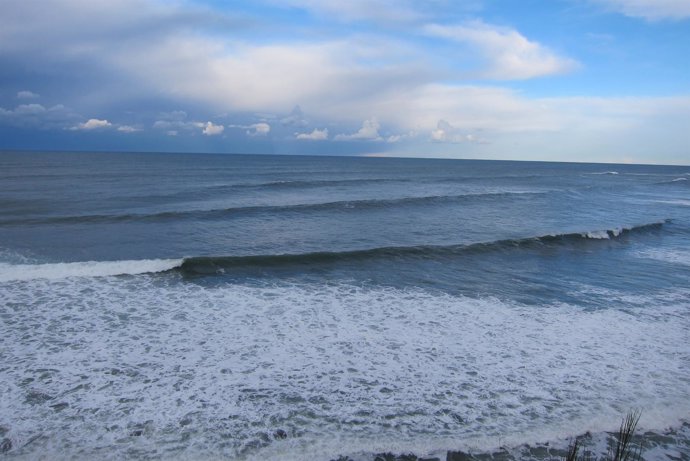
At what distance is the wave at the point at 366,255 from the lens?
15.5 metres

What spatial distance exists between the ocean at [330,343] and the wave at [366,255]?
117 millimetres

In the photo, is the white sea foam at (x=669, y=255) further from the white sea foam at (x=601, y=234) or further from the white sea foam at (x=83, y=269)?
the white sea foam at (x=83, y=269)

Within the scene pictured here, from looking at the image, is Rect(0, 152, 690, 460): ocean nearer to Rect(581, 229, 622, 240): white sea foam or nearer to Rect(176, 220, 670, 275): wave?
Rect(176, 220, 670, 275): wave

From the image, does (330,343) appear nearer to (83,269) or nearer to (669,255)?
(83,269)

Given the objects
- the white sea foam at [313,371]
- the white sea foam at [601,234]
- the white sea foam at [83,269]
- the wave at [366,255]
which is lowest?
the white sea foam at [313,371]

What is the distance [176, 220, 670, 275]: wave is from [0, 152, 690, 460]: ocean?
4.6 inches

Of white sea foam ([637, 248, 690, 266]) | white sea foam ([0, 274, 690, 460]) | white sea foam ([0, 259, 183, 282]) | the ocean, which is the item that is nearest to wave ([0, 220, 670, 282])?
white sea foam ([0, 259, 183, 282])

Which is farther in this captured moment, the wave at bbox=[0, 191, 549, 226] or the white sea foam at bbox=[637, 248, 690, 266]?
the wave at bbox=[0, 191, 549, 226]

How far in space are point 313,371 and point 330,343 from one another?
4.33 feet

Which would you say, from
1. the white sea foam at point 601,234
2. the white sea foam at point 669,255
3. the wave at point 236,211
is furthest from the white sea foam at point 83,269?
the white sea foam at point 601,234

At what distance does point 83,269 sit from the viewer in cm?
1422

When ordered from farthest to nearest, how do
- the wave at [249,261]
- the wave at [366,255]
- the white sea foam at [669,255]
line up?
the white sea foam at [669,255] < the wave at [366,255] < the wave at [249,261]

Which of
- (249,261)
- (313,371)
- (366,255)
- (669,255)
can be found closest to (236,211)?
(249,261)

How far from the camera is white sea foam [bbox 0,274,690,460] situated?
6.31 metres
